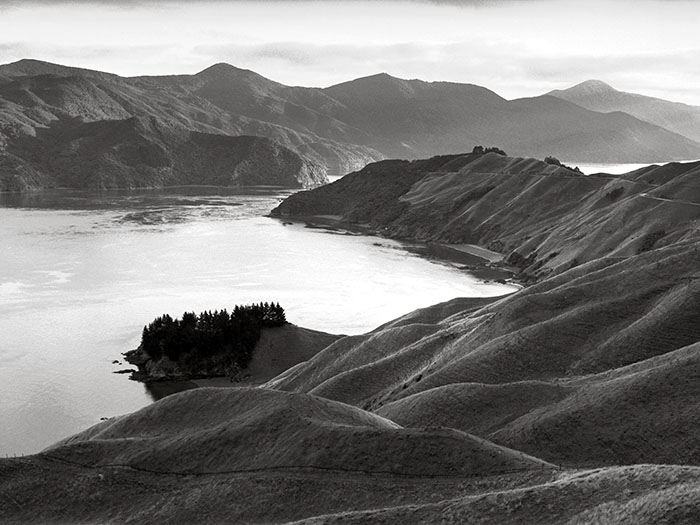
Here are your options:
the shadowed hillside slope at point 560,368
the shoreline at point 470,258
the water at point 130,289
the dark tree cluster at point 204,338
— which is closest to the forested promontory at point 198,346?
the dark tree cluster at point 204,338

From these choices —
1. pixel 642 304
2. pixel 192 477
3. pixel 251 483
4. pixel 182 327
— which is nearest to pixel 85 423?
pixel 182 327

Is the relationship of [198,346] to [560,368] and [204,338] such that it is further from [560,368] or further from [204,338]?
[560,368]

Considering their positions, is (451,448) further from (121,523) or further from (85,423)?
(85,423)

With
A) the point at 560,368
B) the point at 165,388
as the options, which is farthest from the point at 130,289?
the point at 560,368

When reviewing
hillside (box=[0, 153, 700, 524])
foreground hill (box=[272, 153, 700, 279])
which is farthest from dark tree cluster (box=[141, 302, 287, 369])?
foreground hill (box=[272, 153, 700, 279])

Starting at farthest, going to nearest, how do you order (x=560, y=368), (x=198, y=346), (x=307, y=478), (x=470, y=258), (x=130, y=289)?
1. (x=470, y=258)
2. (x=130, y=289)
3. (x=198, y=346)
4. (x=560, y=368)
5. (x=307, y=478)

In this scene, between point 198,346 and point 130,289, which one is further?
point 130,289
